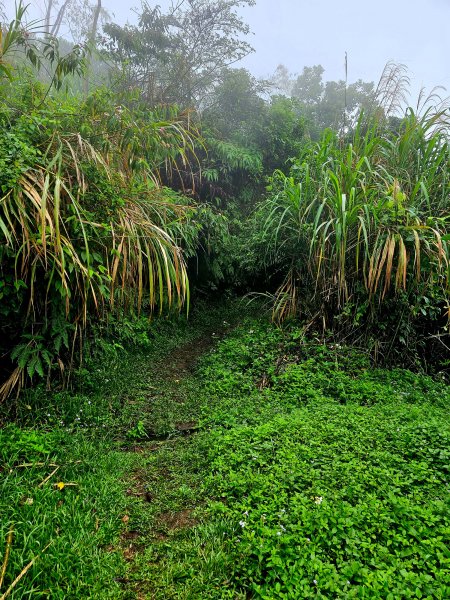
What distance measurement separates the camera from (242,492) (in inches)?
74.5

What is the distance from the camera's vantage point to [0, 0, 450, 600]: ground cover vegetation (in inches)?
60.1

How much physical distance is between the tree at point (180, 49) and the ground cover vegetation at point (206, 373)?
3.24 m

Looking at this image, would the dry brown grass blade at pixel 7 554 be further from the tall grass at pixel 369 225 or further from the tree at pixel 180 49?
the tree at pixel 180 49

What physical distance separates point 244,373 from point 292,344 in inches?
21.3

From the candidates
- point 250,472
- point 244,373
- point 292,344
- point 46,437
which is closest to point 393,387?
point 292,344

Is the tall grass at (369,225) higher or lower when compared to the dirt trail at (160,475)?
higher

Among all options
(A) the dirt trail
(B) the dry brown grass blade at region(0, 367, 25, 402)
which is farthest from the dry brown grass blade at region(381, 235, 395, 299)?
(B) the dry brown grass blade at region(0, 367, 25, 402)

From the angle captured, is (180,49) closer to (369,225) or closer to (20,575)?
(369,225)

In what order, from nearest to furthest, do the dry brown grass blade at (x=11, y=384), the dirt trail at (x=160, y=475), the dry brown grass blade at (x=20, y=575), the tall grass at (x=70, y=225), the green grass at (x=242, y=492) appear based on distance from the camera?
the dry brown grass blade at (x=20, y=575)
the green grass at (x=242, y=492)
the dirt trail at (x=160, y=475)
the tall grass at (x=70, y=225)
the dry brown grass blade at (x=11, y=384)

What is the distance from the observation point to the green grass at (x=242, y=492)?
1.44m

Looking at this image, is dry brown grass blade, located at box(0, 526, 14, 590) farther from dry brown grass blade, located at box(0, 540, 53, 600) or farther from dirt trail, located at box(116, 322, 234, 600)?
dirt trail, located at box(116, 322, 234, 600)

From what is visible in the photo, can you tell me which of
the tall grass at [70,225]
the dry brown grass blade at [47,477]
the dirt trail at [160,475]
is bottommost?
the dirt trail at [160,475]

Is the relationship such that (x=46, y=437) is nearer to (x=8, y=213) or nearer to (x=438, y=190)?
→ (x=8, y=213)

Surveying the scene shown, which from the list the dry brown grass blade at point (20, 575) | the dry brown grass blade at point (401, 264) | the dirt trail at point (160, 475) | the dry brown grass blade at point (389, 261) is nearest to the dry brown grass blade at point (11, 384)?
the dirt trail at point (160, 475)
